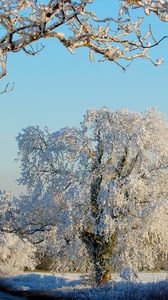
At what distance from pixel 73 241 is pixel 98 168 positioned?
406 cm

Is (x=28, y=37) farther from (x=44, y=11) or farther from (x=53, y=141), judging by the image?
(x=53, y=141)

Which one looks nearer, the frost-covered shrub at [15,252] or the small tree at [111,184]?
the small tree at [111,184]

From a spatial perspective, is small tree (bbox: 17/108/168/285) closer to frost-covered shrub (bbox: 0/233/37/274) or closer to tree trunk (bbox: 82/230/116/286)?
tree trunk (bbox: 82/230/116/286)

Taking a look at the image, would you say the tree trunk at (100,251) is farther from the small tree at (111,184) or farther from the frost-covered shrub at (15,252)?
the frost-covered shrub at (15,252)

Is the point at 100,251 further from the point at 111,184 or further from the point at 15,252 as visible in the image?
the point at 15,252

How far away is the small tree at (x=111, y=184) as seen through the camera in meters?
29.2

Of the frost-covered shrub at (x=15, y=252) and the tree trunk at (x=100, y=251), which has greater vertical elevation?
the frost-covered shrub at (x=15, y=252)

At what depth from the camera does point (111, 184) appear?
29234mm

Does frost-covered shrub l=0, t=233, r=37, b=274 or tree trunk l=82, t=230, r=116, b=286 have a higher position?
frost-covered shrub l=0, t=233, r=37, b=274

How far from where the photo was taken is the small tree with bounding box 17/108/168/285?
96.0 ft

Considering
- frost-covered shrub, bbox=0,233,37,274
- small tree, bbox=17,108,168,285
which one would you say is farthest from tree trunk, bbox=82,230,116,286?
frost-covered shrub, bbox=0,233,37,274

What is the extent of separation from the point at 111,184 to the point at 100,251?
3.62 meters

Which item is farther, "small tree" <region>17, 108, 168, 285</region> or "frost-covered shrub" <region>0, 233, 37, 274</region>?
"frost-covered shrub" <region>0, 233, 37, 274</region>

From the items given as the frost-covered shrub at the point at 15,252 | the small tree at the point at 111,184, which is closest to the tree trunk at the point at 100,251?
the small tree at the point at 111,184
